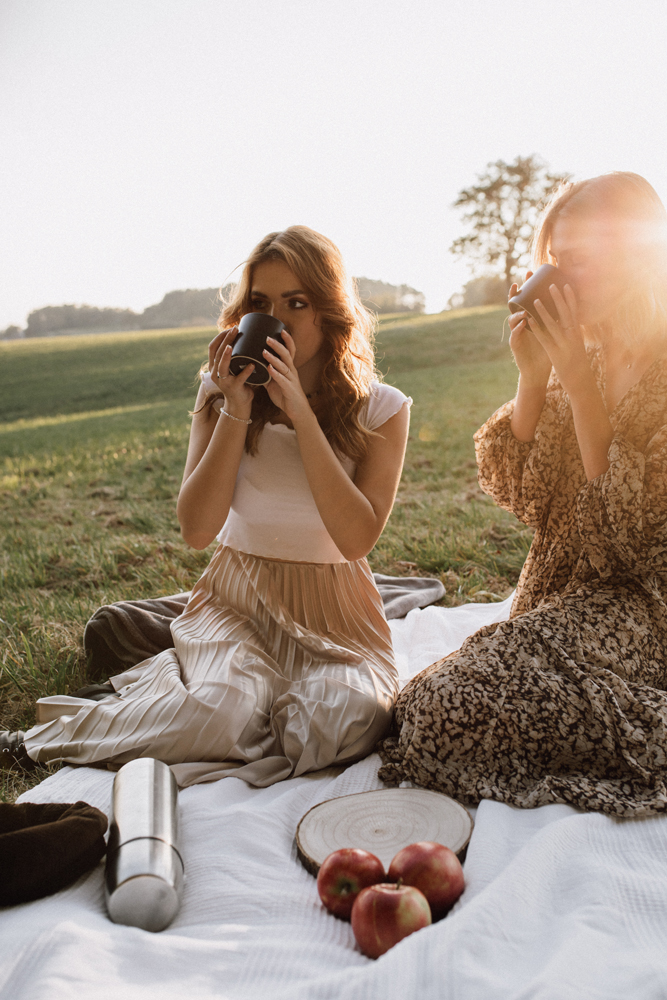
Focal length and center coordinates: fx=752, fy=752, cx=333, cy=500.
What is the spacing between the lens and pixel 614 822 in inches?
76.9

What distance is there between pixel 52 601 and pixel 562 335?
9.78ft

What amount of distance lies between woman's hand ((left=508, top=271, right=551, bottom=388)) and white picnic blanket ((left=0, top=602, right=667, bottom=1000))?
1460 millimetres

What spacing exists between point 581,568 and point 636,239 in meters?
1.09

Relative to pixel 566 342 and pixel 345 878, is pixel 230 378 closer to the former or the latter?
pixel 566 342

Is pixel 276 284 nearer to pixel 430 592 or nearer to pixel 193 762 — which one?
pixel 193 762

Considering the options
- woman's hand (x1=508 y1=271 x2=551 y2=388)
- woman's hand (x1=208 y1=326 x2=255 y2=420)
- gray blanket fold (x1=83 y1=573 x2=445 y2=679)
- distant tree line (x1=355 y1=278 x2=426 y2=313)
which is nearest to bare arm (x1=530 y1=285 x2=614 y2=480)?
woman's hand (x1=508 y1=271 x2=551 y2=388)

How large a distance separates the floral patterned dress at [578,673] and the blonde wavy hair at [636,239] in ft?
0.53

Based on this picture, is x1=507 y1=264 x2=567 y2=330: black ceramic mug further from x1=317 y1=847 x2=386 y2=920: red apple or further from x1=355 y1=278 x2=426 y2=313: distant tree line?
x1=355 y1=278 x2=426 y2=313: distant tree line

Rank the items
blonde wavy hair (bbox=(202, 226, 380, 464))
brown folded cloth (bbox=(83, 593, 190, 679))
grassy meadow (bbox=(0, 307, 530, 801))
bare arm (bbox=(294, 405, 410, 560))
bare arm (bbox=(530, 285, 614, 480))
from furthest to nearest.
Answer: grassy meadow (bbox=(0, 307, 530, 801)) → brown folded cloth (bbox=(83, 593, 190, 679)) → blonde wavy hair (bbox=(202, 226, 380, 464)) → bare arm (bbox=(294, 405, 410, 560)) → bare arm (bbox=(530, 285, 614, 480))

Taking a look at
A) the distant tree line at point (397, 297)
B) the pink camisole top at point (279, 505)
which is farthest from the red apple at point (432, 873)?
the distant tree line at point (397, 297)

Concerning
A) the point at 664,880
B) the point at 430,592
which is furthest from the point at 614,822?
the point at 430,592

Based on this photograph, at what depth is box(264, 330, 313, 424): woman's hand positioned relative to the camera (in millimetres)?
2434

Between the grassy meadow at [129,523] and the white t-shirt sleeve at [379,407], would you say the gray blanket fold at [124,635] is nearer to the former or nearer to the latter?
the grassy meadow at [129,523]

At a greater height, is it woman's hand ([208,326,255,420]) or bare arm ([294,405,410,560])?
woman's hand ([208,326,255,420])
